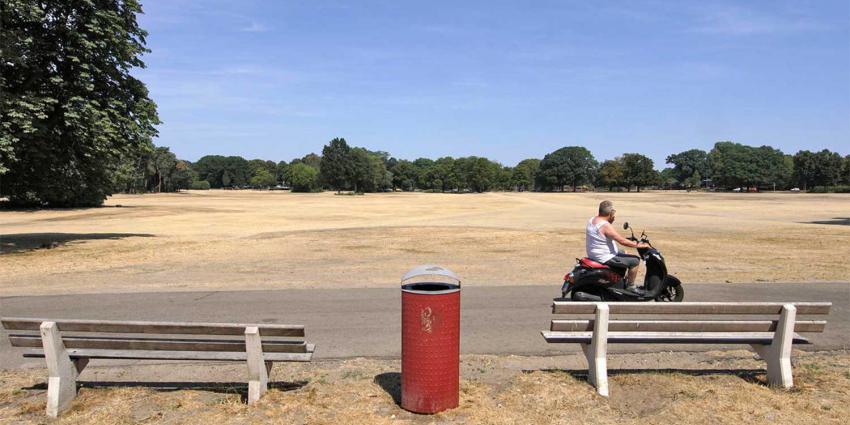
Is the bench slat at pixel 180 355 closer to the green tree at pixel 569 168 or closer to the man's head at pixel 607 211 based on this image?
the man's head at pixel 607 211

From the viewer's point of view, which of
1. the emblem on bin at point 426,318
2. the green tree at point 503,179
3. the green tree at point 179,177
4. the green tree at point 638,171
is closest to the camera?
the emblem on bin at point 426,318

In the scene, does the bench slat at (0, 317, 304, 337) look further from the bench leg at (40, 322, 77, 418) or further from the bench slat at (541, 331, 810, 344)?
the bench slat at (541, 331, 810, 344)

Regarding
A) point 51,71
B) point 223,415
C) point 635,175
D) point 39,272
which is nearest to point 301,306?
point 223,415

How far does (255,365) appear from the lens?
4.80m

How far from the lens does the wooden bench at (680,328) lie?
5.03 meters

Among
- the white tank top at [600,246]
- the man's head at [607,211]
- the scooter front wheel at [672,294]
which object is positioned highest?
the man's head at [607,211]

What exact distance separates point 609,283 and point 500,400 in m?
3.47

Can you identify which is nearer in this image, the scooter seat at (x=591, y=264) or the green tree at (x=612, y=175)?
the scooter seat at (x=591, y=264)

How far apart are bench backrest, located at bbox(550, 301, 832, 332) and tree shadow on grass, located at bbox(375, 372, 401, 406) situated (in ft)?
5.00

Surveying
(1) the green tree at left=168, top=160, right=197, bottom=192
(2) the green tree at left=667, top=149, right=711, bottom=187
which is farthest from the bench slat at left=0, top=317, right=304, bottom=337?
(2) the green tree at left=667, top=149, right=711, bottom=187

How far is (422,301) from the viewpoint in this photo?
455 cm

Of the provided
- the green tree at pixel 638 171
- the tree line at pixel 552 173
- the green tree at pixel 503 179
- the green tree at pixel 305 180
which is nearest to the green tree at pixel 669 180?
the tree line at pixel 552 173

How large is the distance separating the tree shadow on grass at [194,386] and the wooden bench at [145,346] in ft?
1.41

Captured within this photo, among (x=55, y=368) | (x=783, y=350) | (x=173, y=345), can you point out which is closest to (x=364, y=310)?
(x=173, y=345)
